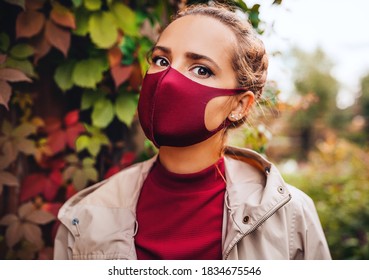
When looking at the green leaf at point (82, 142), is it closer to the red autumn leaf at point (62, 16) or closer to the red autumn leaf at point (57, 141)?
the red autumn leaf at point (57, 141)

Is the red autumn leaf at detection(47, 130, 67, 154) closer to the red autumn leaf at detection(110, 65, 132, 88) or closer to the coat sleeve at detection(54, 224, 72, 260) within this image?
the red autumn leaf at detection(110, 65, 132, 88)

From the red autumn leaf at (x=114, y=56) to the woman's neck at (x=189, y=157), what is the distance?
2.35ft

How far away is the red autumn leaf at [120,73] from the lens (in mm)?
2049

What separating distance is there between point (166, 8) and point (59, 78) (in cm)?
74

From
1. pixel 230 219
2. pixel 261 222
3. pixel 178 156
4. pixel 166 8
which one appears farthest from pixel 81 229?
pixel 166 8

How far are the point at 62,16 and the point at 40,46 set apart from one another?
0.65 feet

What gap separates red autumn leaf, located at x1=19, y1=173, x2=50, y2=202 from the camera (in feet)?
7.06

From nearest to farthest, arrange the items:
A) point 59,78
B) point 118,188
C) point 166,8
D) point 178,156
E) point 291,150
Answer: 1. point 178,156
2. point 118,188
3. point 59,78
4. point 166,8
5. point 291,150

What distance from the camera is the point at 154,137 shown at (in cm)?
147

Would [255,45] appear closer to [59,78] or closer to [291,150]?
[59,78]

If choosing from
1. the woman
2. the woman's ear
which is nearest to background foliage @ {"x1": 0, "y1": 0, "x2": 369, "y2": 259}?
the woman's ear

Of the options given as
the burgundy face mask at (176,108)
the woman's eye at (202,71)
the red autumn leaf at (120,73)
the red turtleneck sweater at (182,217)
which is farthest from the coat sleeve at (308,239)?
the red autumn leaf at (120,73)

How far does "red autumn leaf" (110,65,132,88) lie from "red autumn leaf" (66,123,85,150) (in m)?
0.35
